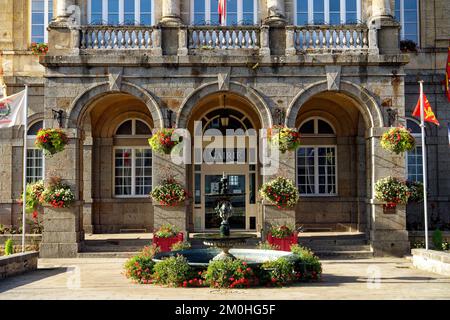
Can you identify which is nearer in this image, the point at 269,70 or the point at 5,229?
the point at 269,70

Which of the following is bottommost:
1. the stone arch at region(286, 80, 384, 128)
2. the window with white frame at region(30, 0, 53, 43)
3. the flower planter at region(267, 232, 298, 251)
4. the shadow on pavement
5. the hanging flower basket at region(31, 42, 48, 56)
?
the shadow on pavement

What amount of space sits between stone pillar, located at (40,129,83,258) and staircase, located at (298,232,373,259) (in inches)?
276

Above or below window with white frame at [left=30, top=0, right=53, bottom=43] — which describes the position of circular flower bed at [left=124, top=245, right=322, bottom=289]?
below

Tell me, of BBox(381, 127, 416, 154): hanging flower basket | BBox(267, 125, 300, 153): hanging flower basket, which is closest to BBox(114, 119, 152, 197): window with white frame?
BBox(267, 125, 300, 153): hanging flower basket

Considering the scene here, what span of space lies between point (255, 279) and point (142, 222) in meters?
10.6

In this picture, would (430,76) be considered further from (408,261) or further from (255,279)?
(255,279)

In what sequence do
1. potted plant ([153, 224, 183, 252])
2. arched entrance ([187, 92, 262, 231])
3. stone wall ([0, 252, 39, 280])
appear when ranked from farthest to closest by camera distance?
arched entrance ([187, 92, 262, 231]) → potted plant ([153, 224, 183, 252]) → stone wall ([0, 252, 39, 280])

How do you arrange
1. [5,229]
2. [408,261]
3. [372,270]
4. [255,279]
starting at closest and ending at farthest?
[255,279], [372,270], [408,261], [5,229]

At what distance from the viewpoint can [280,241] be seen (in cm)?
1784

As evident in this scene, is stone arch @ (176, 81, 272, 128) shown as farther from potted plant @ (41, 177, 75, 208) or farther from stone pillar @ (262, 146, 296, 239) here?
potted plant @ (41, 177, 75, 208)

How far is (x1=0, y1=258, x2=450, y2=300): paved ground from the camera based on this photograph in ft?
38.3

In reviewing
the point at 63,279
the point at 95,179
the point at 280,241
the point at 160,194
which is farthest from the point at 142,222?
the point at 63,279

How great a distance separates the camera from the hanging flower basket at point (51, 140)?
18078mm

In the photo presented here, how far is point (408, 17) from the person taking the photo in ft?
74.0
